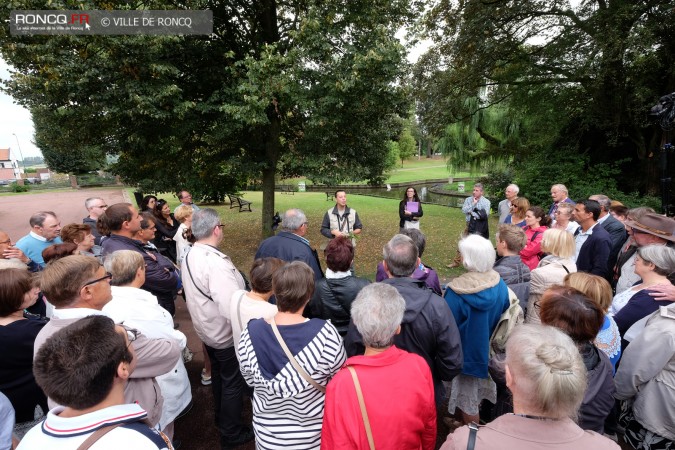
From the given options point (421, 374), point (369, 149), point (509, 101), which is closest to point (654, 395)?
point (421, 374)

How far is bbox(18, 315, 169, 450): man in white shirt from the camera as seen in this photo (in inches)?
48.3

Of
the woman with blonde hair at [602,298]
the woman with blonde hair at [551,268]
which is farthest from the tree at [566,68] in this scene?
the woman with blonde hair at [602,298]

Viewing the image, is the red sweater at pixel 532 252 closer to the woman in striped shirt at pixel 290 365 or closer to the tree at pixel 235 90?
the woman in striped shirt at pixel 290 365

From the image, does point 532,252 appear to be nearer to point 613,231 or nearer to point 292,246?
point 613,231

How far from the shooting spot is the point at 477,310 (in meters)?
2.73

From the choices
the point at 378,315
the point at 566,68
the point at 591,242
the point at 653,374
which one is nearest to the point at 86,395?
the point at 378,315

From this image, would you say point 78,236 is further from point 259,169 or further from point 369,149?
point 369,149

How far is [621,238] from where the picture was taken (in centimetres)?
476

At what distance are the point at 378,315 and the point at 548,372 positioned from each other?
81 centimetres

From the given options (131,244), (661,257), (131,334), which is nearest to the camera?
(131,334)

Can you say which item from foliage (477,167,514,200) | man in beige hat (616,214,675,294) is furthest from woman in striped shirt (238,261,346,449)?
foliage (477,167,514,200)

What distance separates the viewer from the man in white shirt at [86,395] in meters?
1.23

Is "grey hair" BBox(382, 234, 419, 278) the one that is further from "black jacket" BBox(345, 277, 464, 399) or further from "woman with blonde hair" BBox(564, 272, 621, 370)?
"woman with blonde hair" BBox(564, 272, 621, 370)

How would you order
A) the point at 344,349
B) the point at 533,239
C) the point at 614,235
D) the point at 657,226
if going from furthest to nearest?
the point at 614,235 < the point at 533,239 < the point at 657,226 < the point at 344,349
